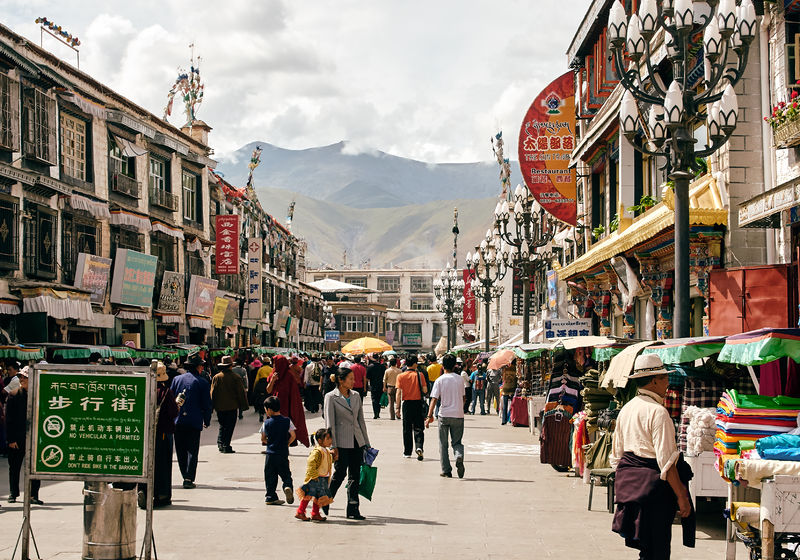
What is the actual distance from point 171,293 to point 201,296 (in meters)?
3.31

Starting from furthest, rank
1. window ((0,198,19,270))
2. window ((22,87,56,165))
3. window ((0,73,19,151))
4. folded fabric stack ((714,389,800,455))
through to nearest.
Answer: window ((22,87,56,165)), window ((0,198,19,270)), window ((0,73,19,151)), folded fabric stack ((714,389,800,455))

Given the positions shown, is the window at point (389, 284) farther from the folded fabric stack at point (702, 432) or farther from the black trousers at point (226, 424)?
the folded fabric stack at point (702, 432)

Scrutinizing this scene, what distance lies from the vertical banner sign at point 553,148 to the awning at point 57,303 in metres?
12.9

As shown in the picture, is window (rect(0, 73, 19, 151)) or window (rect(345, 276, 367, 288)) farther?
window (rect(345, 276, 367, 288))

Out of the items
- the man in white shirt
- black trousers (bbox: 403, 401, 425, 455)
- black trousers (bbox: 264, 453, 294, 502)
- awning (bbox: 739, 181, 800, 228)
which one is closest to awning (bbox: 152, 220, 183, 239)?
black trousers (bbox: 403, 401, 425, 455)

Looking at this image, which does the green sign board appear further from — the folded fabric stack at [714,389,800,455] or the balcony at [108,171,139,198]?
the balcony at [108,171,139,198]

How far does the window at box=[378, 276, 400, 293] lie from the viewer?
126438 mm

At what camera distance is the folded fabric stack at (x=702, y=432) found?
1016 centimetres

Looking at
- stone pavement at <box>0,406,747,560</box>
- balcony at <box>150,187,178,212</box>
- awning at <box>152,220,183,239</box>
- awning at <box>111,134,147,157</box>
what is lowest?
stone pavement at <box>0,406,747,560</box>

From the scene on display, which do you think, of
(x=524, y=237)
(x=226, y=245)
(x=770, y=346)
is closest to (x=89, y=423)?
(x=770, y=346)

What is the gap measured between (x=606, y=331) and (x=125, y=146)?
17.0 meters

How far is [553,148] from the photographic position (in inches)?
1132

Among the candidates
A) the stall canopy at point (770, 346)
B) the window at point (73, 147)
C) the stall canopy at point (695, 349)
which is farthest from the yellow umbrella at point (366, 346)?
the stall canopy at point (770, 346)

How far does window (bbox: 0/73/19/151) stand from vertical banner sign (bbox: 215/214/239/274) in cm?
1586
